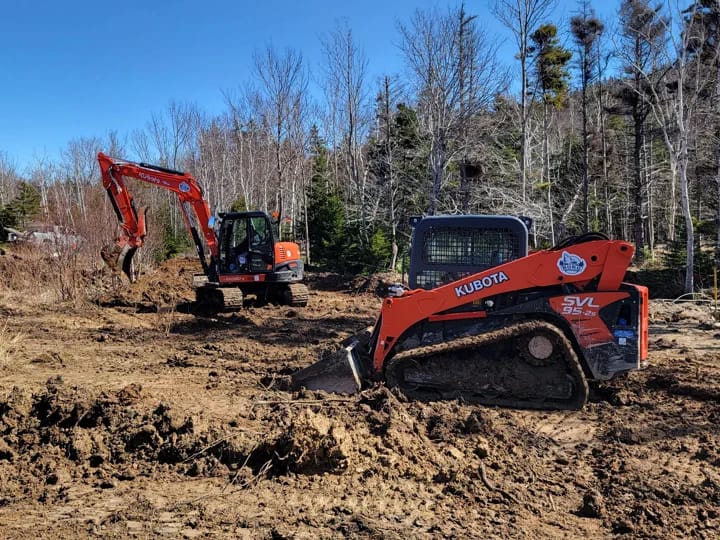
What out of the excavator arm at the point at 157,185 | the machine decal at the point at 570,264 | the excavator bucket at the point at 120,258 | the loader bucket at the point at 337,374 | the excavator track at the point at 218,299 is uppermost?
the excavator arm at the point at 157,185

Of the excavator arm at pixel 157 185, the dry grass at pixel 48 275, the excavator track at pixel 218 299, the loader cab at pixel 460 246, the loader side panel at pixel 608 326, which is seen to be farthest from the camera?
the excavator arm at pixel 157 185

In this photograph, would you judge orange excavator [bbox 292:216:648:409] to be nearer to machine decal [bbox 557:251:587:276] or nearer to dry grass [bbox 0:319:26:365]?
machine decal [bbox 557:251:587:276]

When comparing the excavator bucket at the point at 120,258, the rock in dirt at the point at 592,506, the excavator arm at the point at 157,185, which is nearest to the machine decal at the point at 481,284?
the rock in dirt at the point at 592,506

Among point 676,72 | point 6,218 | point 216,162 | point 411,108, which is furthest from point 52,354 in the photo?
point 216,162

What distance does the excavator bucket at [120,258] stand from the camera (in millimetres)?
14250

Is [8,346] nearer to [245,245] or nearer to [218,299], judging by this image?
[218,299]

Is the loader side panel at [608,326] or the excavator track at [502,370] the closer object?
the loader side panel at [608,326]

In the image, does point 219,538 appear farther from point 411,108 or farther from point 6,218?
point 6,218

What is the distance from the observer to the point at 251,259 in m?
13.5

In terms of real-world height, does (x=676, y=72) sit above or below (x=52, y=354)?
above

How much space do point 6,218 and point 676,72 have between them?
3258 centimetres

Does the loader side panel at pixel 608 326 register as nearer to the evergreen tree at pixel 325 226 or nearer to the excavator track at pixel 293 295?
the excavator track at pixel 293 295

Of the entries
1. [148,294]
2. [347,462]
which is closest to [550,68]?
[148,294]

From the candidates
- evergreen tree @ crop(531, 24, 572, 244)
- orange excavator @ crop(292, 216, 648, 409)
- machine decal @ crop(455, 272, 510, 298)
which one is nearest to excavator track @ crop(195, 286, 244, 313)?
orange excavator @ crop(292, 216, 648, 409)
